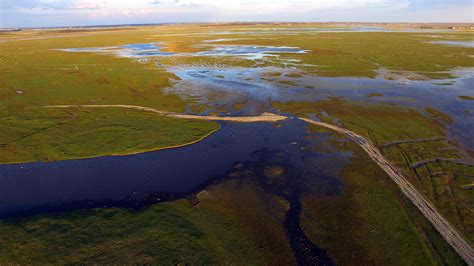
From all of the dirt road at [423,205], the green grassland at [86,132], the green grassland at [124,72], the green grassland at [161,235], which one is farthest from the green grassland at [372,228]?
the green grassland at [124,72]

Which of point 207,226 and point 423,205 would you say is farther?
point 423,205

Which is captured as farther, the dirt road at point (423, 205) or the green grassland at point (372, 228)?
the dirt road at point (423, 205)

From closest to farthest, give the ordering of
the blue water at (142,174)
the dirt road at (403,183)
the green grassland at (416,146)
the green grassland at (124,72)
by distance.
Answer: the dirt road at (403,183), the green grassland at (416,146), the blue water at (142,174), the green grassland at (124,72)

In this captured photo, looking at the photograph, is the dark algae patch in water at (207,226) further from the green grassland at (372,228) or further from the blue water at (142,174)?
the green grassland at (372,228)

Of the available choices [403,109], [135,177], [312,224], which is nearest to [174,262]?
[312,224]

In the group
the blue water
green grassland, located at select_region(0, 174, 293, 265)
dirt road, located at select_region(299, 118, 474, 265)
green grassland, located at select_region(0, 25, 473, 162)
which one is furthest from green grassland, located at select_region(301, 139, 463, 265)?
green grassland, located at select_region(0, 25, 473, 162)

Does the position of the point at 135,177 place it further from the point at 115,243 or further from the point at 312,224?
the point at 312,224

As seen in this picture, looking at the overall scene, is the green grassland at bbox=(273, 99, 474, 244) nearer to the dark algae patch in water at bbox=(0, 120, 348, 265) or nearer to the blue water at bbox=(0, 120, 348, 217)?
the blue water at bbox=(0, 120, 348, 217)

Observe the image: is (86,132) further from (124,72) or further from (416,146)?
(124,72)

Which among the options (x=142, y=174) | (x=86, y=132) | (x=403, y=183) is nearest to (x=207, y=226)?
(x=142, y=174)
